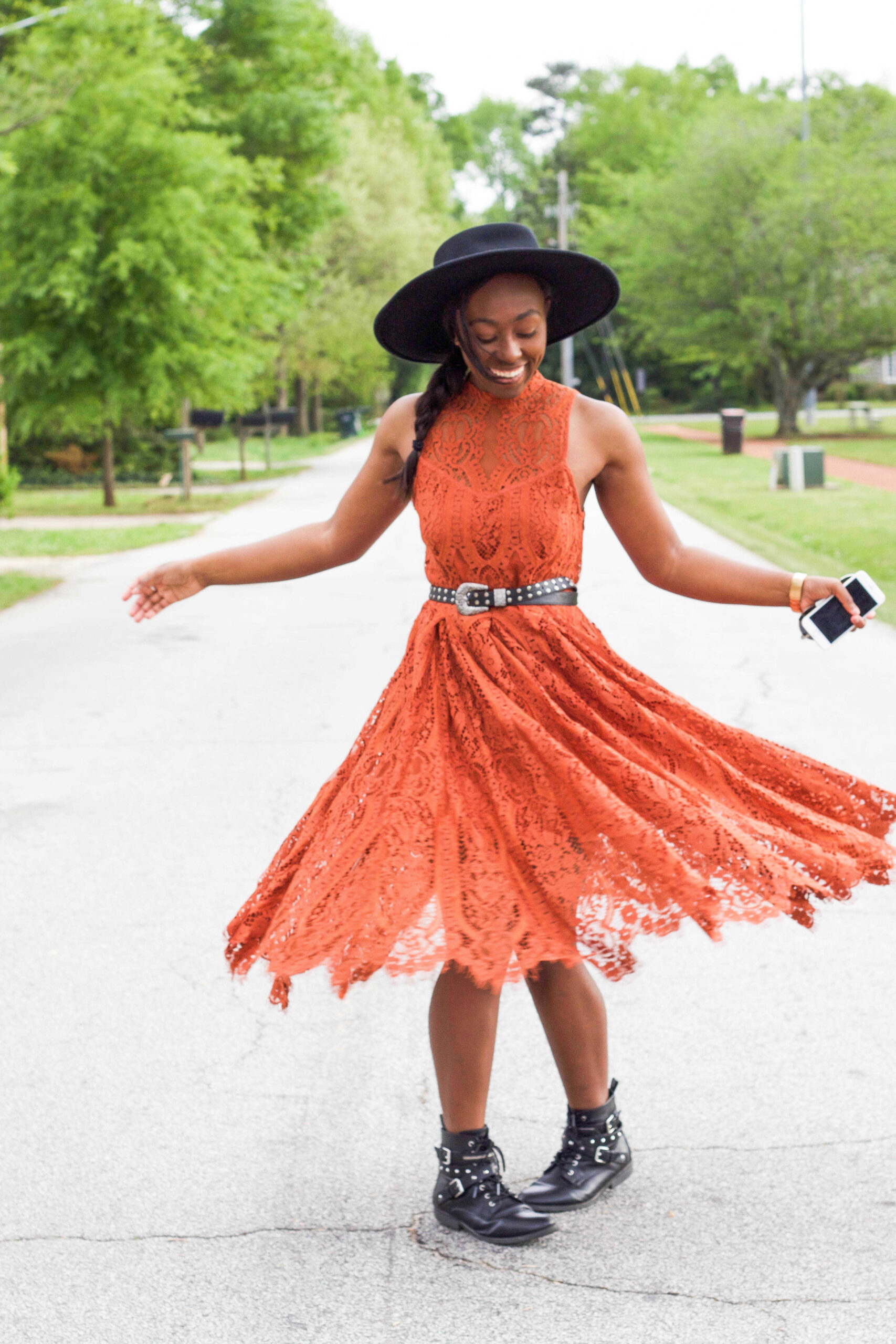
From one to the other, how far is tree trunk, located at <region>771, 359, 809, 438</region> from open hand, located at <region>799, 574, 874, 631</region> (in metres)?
39.6

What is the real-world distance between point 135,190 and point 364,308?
20.7m

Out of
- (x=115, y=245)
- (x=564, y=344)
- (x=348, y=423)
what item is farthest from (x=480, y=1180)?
(x=564, y=344)

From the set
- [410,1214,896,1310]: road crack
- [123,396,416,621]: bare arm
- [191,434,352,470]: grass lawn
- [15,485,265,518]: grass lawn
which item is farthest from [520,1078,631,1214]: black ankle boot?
[191,434,352,470]: grass lawn

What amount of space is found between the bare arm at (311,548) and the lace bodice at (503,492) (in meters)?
0.18

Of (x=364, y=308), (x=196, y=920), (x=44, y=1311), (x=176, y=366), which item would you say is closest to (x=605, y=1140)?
(x=44, y=1311)

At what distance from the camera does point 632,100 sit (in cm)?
8494

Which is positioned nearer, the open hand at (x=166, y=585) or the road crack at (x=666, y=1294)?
the road crack at (x=666, y=1294)

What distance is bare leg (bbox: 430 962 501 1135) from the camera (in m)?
2.91

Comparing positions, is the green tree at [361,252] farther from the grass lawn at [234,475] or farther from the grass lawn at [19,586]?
the grass lawn at [19,586]

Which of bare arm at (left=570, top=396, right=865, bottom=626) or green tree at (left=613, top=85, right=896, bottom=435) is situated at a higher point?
green tree at (left=613, top=85, right=896, bottom=435)

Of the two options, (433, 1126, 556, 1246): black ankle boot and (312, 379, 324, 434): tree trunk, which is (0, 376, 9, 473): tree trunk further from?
(312, 379, 324, 434): tree trunk

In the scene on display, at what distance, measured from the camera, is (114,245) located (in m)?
22.1

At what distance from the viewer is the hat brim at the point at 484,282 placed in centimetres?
284

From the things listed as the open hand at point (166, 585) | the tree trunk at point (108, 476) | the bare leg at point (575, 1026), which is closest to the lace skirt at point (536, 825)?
the bare leg at point (575, 1026)
